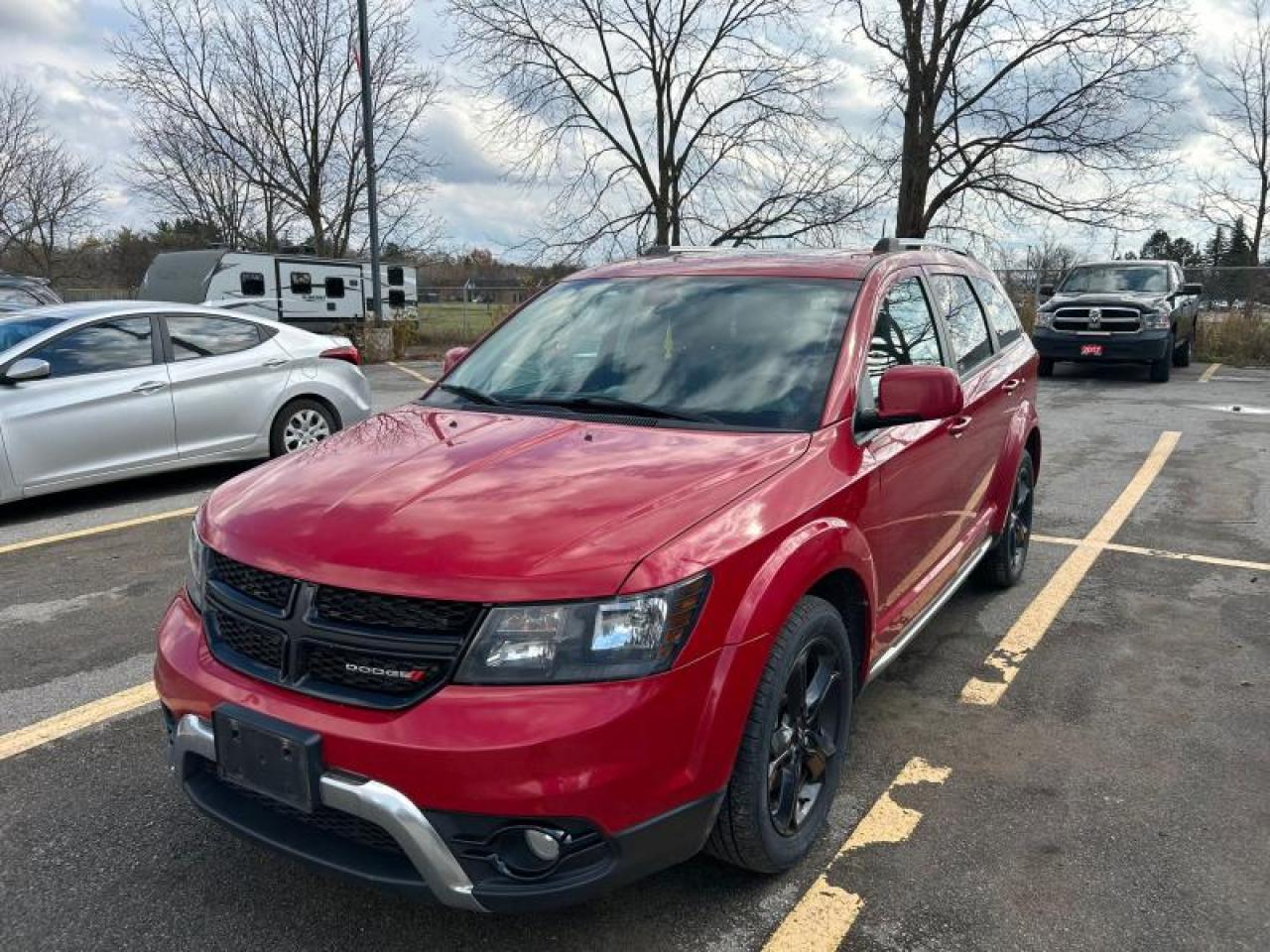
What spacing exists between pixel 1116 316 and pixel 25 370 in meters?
14.4

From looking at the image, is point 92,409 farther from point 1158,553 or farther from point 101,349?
point 1158,553

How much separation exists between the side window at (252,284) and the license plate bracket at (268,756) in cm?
2114

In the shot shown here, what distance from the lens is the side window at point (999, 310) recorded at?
479 centimetres

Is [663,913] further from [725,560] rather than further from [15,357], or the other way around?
[15,357]

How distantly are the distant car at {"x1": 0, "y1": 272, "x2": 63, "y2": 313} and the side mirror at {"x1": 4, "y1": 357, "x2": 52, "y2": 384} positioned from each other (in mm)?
7055

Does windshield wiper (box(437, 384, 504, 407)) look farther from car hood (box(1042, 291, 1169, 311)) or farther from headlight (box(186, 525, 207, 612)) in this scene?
car hood (box(1042, 291, 1169, 311))

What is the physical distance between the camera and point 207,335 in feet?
24.4

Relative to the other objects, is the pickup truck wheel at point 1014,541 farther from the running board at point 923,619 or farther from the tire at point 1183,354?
the tire at point 1183,354

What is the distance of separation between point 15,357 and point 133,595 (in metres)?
2.57

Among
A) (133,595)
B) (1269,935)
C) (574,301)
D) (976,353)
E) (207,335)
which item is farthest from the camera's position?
(207,335)

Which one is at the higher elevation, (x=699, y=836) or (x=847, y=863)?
(x=699, y=836)

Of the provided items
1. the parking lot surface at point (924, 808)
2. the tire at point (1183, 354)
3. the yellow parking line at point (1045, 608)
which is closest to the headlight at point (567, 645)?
the parking lot surface at point (924, 808)

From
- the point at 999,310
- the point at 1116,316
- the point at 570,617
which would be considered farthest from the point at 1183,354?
the point at 570,617

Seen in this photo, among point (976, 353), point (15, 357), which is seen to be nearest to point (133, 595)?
point (15, 357)
